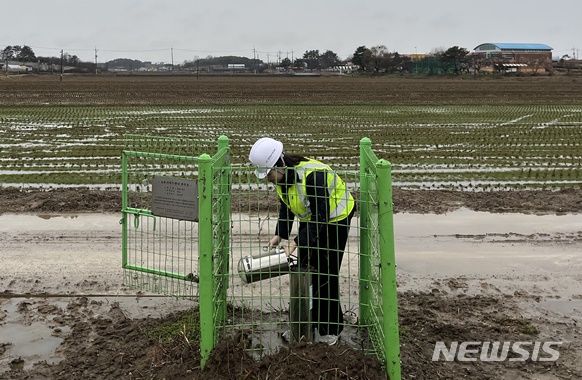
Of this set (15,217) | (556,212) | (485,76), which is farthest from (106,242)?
(485,76)

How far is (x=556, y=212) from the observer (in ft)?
31.7

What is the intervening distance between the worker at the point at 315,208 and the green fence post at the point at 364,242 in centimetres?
11

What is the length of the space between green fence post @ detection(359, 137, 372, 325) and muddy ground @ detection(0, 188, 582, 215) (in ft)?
15.6

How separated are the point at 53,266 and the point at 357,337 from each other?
386 centimetres

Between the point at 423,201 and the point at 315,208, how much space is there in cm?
625

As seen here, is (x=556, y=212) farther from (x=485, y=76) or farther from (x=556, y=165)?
(x=485, y=76)

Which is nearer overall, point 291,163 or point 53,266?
point 291,163

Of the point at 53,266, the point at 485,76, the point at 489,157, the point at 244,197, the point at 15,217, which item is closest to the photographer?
the point at 53,266

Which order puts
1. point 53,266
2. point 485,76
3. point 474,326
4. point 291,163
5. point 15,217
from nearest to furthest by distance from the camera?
point 291,163, point 474,326, point 53,266, point 15,217, point 485,76

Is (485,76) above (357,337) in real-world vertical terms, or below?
above

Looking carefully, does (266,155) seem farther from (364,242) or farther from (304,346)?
(304,346)

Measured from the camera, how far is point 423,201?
10.3 meters

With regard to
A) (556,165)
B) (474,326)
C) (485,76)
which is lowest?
(474,326)

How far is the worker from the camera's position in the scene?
439cm
